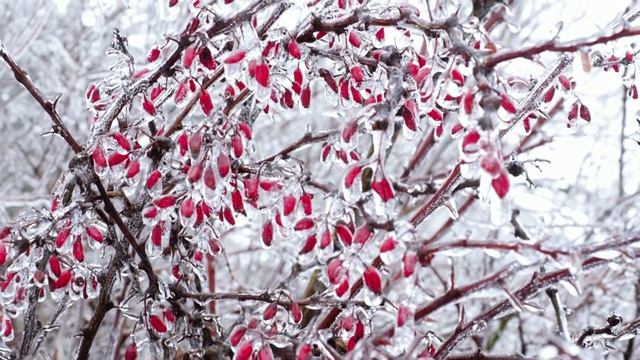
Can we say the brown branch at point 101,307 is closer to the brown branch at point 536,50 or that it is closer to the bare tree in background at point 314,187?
the bare tree in background at point 314,187

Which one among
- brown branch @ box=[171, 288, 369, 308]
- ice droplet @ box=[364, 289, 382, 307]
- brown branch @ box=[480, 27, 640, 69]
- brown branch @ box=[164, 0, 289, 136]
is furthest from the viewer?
brown branch @ box=[171, 288, 369, 308]

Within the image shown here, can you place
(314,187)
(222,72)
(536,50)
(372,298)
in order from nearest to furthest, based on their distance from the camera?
1. (536,50)
2. (372,298)
3. (314,187)
4. (222,72)

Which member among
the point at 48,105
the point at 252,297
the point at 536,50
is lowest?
the point at 252,297

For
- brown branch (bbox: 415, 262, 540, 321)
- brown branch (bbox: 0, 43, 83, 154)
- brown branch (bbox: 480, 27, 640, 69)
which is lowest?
brown branch (bbox: 415, 262, 540, 321)

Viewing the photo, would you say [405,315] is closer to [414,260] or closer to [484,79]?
[414,260]

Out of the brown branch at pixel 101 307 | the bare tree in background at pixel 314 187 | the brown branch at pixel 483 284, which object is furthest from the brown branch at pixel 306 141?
the brown branch at pixel 483 284

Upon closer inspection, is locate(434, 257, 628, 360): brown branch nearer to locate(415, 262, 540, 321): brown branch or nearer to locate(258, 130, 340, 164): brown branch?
locate(415, 262, 540, 321): brown branch

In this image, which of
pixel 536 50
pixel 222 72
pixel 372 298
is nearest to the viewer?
pixel 536 50

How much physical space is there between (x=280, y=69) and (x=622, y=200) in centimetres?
284

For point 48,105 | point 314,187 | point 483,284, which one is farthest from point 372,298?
point 48,105

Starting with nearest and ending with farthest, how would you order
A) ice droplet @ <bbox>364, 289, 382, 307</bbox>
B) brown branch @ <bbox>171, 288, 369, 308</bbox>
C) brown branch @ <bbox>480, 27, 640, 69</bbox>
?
brown branch @ <bbox>480, 27, 640, 69</bbox>, ice droplet @ <bbox>364, 289, 382, 307</bbox>, brown branch @ <bbox>171, 288, 369, 308</bbox>

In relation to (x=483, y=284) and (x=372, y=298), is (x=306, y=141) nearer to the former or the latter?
(x=372, y=298)

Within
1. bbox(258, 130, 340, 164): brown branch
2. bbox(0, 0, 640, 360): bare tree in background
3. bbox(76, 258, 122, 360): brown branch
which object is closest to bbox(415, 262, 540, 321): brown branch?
bbox(0, 0, 640, 360): bare tree in background

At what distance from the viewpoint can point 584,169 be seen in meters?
4.94
